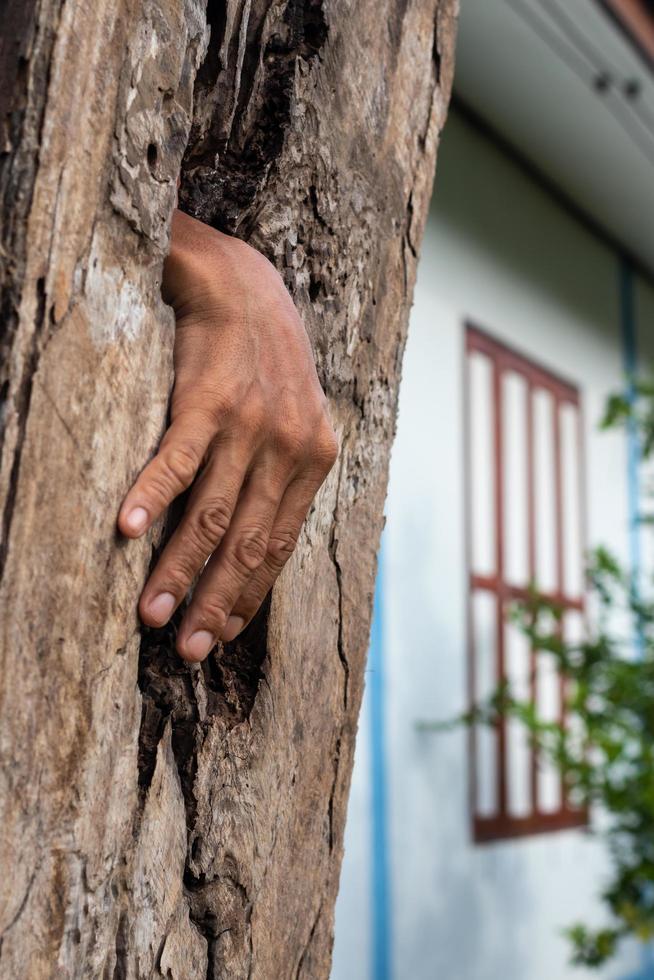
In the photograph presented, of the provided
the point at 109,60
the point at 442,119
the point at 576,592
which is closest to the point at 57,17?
the point at 109,60

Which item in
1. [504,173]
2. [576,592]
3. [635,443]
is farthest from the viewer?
[635,443]

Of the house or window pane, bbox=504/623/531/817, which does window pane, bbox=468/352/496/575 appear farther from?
window pane, bbox=504/623/531/817

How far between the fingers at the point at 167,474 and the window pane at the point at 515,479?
4388mm

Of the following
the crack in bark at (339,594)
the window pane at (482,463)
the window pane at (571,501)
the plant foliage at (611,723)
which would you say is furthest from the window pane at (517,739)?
the crack in bark at (339,594)

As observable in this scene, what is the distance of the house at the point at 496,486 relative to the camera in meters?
4.38

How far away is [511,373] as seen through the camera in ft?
18.0

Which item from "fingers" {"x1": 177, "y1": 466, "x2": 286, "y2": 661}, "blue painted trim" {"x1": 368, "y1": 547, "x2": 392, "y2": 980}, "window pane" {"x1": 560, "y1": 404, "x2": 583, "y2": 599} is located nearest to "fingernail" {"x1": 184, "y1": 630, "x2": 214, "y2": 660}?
"fingers" {"x1": 177, "y1": 466, "x2": 286, "y2": 661}

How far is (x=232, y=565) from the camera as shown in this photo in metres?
1.10

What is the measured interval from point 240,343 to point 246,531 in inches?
6.1

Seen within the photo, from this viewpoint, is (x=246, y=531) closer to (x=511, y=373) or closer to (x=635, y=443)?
(x=511, y=373)

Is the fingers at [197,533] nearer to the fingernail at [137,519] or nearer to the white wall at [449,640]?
the fingernail at [137,519]

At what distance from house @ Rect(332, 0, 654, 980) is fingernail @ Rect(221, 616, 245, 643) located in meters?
2.90

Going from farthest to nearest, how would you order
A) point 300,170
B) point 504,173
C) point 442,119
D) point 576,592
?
point 576,592
point 504,173
point 442,119
point 300,170

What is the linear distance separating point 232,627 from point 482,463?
4.12 m
